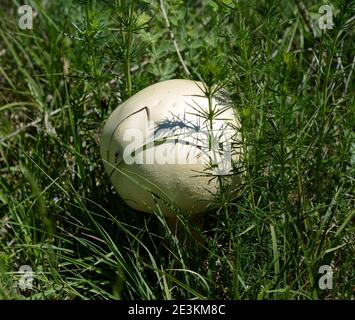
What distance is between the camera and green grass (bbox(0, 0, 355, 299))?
2.17 m

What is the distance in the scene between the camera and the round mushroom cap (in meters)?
2.14

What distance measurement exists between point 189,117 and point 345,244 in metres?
0.68

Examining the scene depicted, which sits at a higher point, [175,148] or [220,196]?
[175,148]

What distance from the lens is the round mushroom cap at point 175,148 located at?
214 centimetres

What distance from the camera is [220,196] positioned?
2.17 metres

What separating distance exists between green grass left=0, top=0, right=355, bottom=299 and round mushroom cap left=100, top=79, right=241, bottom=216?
6 cm

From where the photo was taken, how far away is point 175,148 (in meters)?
2.14

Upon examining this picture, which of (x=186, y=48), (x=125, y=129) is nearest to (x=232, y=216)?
(x=125, y=129)

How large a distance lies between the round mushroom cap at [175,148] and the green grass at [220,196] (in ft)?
0.21

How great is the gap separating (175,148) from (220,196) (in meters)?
0.21

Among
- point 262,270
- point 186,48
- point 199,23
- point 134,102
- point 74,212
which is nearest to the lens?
point 262,270

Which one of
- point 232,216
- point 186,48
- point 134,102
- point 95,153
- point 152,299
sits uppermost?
point 186,48

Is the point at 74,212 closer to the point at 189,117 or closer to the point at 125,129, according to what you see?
the point at 125,129

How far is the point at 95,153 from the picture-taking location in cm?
A: 279
